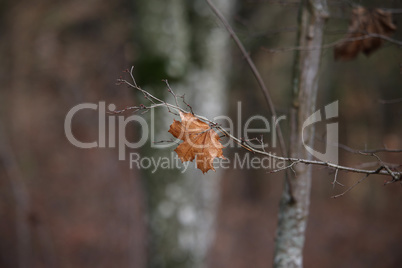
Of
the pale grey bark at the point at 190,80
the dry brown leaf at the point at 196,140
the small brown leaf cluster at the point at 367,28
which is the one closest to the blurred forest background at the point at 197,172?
the pale grey bark at the point at 190,80

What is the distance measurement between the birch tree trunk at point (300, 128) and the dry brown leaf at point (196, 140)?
62 cm

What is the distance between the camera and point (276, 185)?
9688mm

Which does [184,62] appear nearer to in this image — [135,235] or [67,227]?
[135,235]

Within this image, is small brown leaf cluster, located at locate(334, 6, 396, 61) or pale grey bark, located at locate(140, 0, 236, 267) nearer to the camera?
small brown leaf cluster, located at locate(334, 6, 396, 61)

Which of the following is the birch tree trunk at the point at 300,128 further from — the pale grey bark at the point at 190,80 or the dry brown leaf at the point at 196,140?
the pale grey bark at the point at 190,80

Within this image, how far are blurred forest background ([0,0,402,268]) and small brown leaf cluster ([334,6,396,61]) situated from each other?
5.12 feet

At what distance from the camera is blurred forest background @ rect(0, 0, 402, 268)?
497cm

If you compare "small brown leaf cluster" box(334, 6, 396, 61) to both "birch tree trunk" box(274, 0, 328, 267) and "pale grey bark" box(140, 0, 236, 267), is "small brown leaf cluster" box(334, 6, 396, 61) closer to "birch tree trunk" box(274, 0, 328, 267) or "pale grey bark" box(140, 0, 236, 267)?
"birch tree trunk" box(274, 0, 328, 267)

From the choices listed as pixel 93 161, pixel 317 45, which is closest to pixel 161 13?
pixel 317 45

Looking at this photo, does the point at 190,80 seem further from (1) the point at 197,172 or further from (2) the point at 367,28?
(2) the point at 367,28

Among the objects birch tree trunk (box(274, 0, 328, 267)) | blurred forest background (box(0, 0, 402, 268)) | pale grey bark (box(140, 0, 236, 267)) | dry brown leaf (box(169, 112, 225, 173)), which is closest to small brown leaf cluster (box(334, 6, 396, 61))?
birch tree trunk (box(274, 0, 328, 267))

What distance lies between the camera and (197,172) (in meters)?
3.36

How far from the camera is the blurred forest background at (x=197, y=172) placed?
4973mm

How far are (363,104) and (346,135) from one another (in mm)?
854
